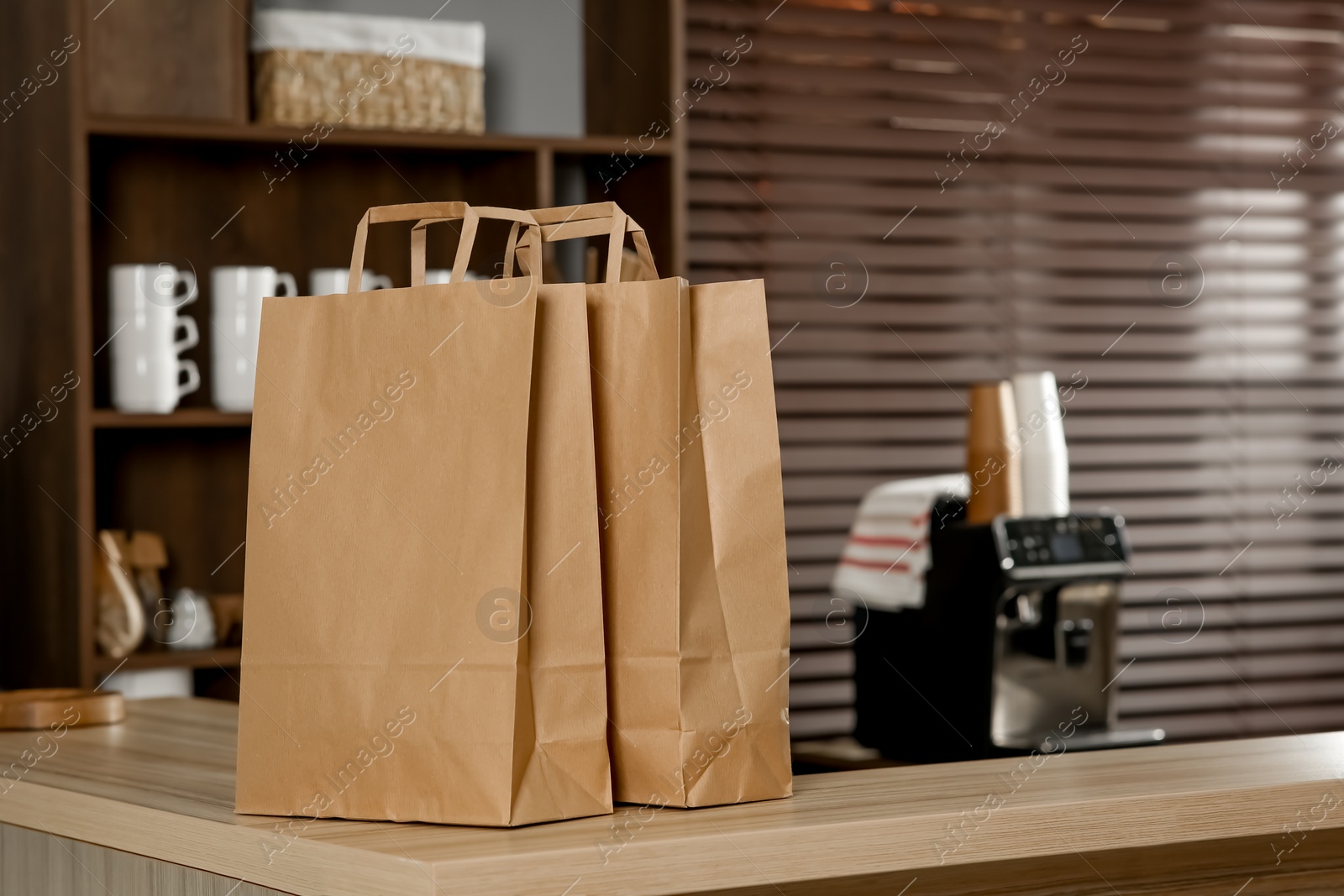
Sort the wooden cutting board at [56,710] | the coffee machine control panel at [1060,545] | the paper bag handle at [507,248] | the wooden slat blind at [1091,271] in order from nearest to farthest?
the paper bag handle at [507,248] < the wooden cutting board at [56,710] < the coffee machine control panel at [1060,545] < the wooden slat blind at [1091,271]

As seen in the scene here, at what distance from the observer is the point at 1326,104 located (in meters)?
3.25

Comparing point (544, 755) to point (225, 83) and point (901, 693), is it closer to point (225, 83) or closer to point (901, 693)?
point (901, 693)

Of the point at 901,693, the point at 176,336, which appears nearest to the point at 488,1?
the point at 176,336

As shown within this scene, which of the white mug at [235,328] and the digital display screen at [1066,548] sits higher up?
the white mug at [235,328]

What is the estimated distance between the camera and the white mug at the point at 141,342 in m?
2.23

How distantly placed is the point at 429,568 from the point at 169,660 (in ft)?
4.63

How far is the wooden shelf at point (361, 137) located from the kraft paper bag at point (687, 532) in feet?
4.68

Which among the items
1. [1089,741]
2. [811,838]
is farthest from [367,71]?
[811,838]

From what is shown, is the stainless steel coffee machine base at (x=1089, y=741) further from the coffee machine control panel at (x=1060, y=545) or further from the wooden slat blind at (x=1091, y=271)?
the wooden slat blind at (x=1091, y=271)

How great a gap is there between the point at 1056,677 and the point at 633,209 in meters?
1.08

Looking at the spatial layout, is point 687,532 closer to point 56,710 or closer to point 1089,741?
point 56,710

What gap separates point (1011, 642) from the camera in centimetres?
220

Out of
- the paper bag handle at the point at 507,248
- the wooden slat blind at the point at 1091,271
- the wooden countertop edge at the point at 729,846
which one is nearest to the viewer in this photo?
the wooden countertop edge at the point at 729,846

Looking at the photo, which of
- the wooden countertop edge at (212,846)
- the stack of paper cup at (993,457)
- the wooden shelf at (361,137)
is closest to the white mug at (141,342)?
the wooden shelf at (361,137)
